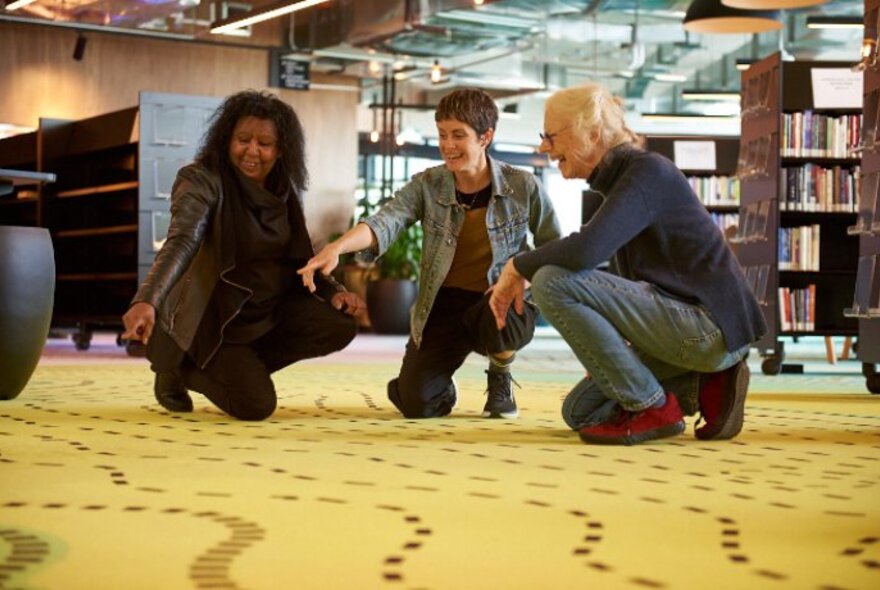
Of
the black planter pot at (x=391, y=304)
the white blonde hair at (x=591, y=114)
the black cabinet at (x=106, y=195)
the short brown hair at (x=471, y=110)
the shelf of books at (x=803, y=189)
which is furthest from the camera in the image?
the black planter pot at (x=391, y=304)

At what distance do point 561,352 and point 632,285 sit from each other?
8426 millimetres

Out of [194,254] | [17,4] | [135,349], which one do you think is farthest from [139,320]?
[17,4]

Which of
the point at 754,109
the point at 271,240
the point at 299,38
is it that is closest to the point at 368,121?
the point at 299,38

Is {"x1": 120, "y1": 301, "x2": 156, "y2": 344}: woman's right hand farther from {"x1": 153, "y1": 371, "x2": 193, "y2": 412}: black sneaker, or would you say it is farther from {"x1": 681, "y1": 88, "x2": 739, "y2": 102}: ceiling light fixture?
{"x1": 681, "y1": 88, "x2": 739, "y2": 102}: ceiling light fixture

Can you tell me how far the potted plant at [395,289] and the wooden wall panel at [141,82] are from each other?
1.19 m

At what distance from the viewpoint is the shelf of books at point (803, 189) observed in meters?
9.29

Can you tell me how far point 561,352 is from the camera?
12281 mm

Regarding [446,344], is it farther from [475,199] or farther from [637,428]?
[637,428]

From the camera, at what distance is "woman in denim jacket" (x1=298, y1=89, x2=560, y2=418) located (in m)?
4.69

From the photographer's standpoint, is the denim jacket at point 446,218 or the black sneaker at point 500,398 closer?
the denim jacket at point 446,218

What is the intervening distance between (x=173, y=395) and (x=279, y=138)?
952 mm

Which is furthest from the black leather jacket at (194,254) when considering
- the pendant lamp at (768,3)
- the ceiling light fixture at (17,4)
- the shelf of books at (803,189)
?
the ceiling light fixture at (17,4)

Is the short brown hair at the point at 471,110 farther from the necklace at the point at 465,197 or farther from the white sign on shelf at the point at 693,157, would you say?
the white sign on shelf at the point at 693,157

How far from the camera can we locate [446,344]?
4.88 m
